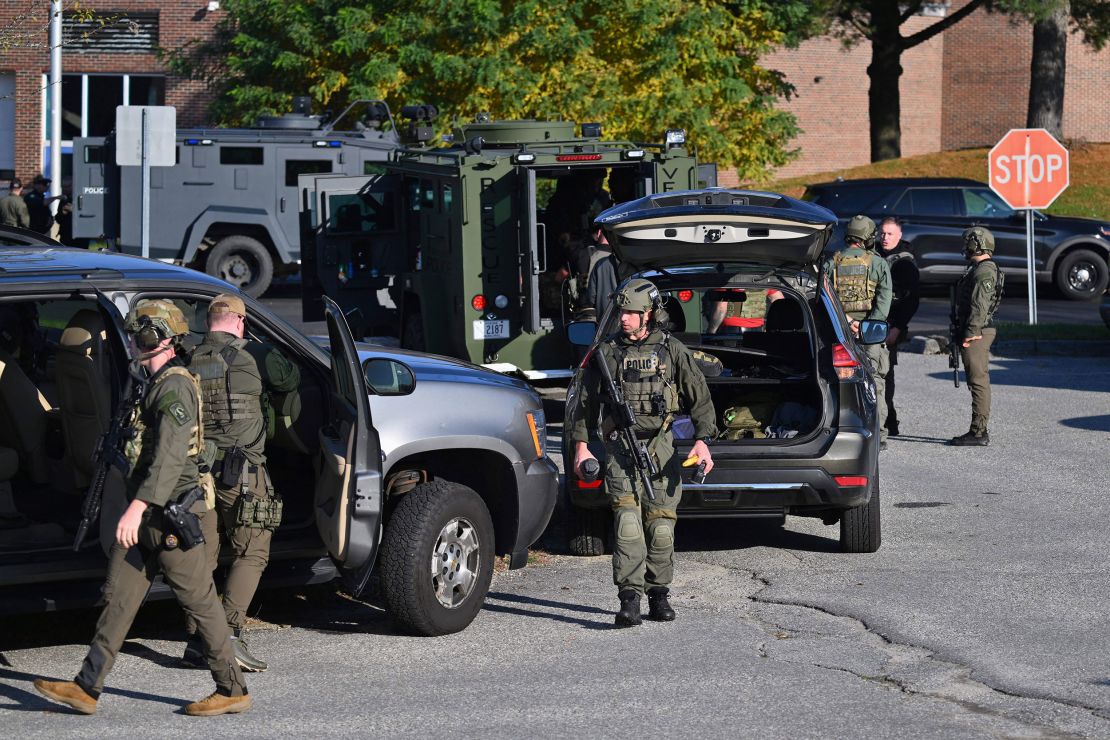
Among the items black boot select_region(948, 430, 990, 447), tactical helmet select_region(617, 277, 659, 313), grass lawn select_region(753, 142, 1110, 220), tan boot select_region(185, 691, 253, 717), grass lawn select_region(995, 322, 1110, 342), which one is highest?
grass lawn select_region(753, 142, 1110, 220)

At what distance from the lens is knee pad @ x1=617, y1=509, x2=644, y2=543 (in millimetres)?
7375

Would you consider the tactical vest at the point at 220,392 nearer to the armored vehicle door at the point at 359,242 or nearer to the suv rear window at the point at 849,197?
the armored vehicle door at the point at 359,242

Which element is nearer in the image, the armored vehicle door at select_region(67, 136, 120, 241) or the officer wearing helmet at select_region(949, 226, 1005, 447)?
the officer wearing helmet at select_region(949, 226, 1005, 447)

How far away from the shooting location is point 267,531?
260 inches

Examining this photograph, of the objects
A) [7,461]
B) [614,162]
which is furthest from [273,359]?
[614,162]

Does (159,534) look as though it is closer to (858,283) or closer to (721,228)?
(721,228)

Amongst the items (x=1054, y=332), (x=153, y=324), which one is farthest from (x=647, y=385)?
(x=1054, y=332)

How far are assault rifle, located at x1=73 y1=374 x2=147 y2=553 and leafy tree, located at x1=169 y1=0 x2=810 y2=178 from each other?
1935 centimetres

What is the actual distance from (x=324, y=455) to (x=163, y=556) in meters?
0.92

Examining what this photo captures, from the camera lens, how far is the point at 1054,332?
738 inches

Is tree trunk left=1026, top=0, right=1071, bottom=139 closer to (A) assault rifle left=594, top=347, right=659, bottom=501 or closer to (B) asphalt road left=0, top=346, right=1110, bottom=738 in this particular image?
(B) asphalt road left=0, top=346, right=1110, bottom=738

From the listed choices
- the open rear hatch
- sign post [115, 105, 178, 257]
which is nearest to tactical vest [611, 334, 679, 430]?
the open rear hatch

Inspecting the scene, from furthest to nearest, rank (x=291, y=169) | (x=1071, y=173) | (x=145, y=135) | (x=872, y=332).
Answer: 1. (x=1071, y=173)
2. (x=291, y=169)
3. (x=145, y=135)
4. (x=872, y=332)

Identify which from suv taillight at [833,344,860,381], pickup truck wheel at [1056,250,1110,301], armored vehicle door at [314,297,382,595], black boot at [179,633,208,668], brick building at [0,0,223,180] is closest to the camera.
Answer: armored vehicle door at [314,297,382,595]
